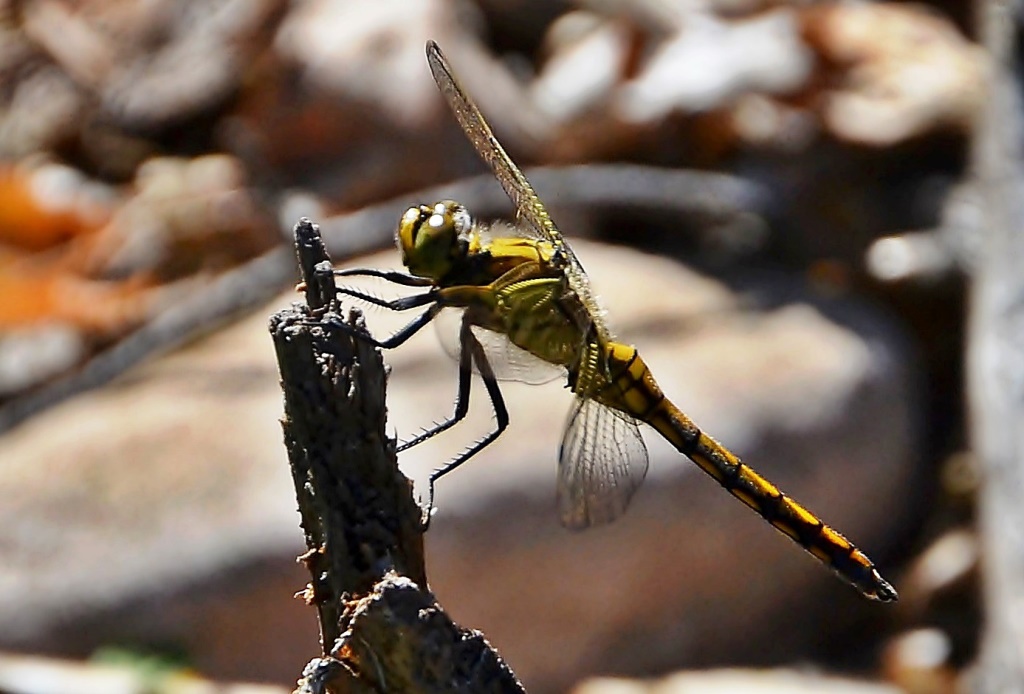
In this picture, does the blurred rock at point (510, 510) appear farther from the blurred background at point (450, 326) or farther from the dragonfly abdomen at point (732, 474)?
the dragonfly abdomen at point (732, 474)

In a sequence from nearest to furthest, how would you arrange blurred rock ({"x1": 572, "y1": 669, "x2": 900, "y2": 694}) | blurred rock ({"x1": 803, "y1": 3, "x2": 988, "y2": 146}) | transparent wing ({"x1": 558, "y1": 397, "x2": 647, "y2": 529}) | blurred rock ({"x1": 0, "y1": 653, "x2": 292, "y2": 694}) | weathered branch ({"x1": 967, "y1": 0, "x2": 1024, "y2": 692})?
transparent wing ({"x1": 558, "y1": 397, "x2": 647, "y2": 529}) < blurred rock ({"x1": 0, "y1": 653, "x2": 292, "y2": 694}) < weathered branch ({"x1": 967, "y1": 0, "x2": 1024, "y2": 692}) < blurred rock ({"x1": 572, "y1": 669, "x2": 900, "y2": 694}) < blurred rock ({"x1": 803, "y1": 3, "x2": 988, "y2": 146})

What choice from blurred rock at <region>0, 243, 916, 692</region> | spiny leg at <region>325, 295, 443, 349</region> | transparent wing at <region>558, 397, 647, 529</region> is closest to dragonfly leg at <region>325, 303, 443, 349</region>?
spiny leg at <region>325, 295, 443, 349</region>

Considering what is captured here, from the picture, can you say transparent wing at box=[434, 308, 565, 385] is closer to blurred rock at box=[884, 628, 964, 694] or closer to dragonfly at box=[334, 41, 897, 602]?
dragonfly at box=[334, 41, 897, 602]

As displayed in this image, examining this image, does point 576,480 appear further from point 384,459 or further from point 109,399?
point 109,399

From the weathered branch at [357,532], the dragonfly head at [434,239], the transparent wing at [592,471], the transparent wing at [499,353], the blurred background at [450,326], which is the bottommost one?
the weathered branch at [357,532]

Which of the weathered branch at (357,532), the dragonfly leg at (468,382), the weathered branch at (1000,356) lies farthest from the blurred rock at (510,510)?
the weathered branch at (357,532)

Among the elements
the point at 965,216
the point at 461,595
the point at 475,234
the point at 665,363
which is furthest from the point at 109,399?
the point at 965,216
